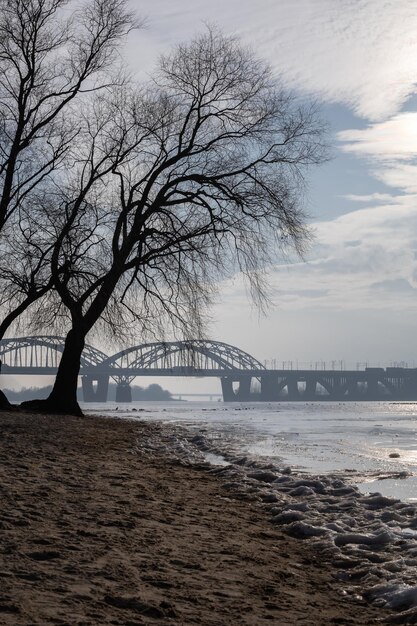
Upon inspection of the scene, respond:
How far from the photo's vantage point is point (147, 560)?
4.85 m

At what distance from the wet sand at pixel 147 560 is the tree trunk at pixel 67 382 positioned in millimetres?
15327

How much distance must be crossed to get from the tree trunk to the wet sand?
50.3ft

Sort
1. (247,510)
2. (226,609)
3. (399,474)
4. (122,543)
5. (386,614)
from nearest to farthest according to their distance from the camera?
(226,609), (386,614), (122,543), (247,510), (399,474)

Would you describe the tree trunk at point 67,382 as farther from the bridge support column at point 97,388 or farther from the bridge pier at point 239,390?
the bridge pier at point 239,390

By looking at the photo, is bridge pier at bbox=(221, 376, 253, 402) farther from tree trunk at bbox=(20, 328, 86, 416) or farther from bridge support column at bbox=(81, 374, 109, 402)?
tree trunk at bbox=(20, 328, 86, 416)

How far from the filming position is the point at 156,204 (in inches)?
930

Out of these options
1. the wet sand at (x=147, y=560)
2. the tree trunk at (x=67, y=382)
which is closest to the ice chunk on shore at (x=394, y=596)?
the wet sand at (x=147, y=560)

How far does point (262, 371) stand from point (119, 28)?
143237 millimetres

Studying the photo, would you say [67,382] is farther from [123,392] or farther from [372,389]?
[372,389]

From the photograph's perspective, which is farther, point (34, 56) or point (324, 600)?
point (34, 56)

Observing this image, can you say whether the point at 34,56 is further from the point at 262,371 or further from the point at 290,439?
the point at 262,371

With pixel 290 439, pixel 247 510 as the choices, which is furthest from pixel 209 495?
pixel 290 439

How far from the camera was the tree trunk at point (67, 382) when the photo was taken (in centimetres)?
2383

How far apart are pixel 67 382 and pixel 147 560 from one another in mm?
19781
